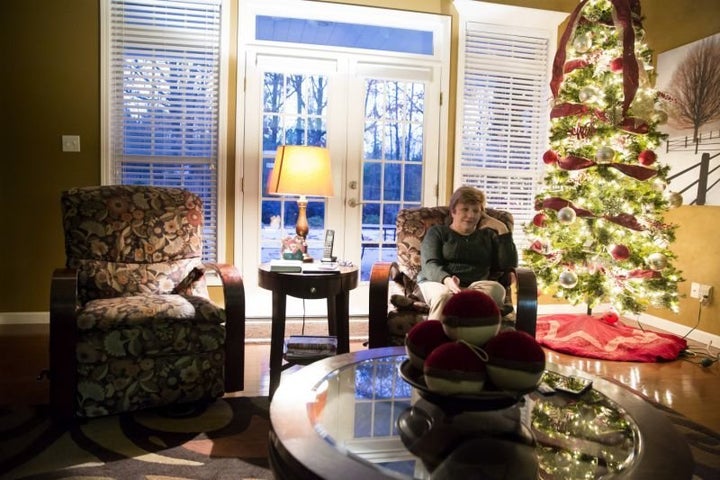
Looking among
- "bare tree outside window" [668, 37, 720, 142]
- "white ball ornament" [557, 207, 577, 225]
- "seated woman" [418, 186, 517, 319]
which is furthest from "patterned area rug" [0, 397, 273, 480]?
"bare tree outside window" [668, 37, 720, 142]

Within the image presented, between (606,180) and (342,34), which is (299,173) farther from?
(606,180)

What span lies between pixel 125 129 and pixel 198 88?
0.56 meters

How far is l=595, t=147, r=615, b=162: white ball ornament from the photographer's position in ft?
11.9

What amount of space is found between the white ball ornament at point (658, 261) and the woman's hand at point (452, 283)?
1531 millimetres

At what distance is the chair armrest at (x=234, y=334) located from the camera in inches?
96.3

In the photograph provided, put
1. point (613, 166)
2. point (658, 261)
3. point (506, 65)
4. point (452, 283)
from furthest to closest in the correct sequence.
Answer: point (506, 65) < point (613, 166) < point (658, 261) < point (452, 283)

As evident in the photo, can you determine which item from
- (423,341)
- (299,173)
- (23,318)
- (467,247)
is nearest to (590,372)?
(467,247)

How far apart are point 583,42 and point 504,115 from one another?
0.82m

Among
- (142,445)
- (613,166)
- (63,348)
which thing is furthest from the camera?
(613,166)

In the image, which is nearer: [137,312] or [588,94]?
[137,312]

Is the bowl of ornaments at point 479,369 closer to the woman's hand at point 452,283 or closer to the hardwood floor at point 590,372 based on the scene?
the woman's hand at point 452,283

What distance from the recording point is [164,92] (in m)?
3.87

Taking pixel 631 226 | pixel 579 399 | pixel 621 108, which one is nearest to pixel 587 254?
pixel 631 226

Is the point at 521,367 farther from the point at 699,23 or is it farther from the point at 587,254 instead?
the point at 699,23
